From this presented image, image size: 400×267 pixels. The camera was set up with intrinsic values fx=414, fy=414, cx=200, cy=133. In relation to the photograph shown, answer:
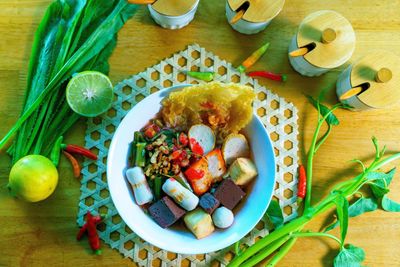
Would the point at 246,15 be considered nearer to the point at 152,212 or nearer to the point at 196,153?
the point at 196,153

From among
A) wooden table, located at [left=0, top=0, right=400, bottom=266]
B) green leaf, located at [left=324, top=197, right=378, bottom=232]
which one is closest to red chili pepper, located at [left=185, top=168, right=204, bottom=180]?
wooden table, located at [left=0, top=0, right=400, bottom=266]

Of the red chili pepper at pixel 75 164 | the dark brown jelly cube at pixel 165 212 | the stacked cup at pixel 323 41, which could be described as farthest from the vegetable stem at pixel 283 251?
Answer: the red chili pepper at pixel 75 164

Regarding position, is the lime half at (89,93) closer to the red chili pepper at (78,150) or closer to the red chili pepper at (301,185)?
the red chili pepper at (78,150)

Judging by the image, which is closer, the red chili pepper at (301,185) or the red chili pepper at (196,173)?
the red chili pepper at (196,173)

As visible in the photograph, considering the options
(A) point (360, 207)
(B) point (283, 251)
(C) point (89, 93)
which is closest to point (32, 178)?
(C) point (89, 93)

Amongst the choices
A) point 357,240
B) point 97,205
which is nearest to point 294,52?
point 357,240

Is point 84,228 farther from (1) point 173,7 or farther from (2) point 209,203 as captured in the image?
(1) point 173,7

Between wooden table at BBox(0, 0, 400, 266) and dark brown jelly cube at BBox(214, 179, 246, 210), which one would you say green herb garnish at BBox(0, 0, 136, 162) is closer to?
wooden table at BBox(0, 0, 400, 266)
